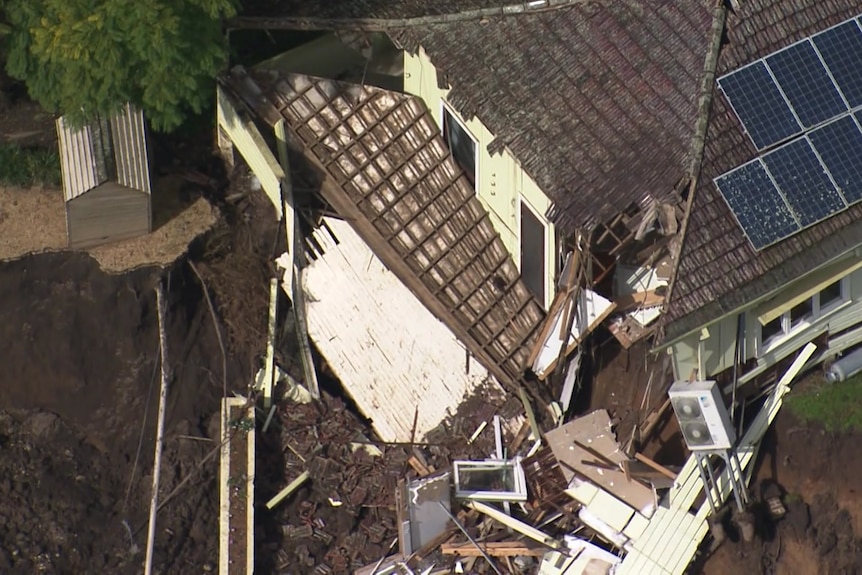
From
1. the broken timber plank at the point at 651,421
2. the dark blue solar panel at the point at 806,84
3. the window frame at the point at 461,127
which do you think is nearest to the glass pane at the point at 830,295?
the broken timber plank at the point at 651,421

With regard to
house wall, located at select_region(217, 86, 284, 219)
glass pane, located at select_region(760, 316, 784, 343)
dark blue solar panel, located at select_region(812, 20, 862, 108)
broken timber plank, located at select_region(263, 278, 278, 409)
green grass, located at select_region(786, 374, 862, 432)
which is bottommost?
green grass, located at select_region(786, 374, 862, 432)

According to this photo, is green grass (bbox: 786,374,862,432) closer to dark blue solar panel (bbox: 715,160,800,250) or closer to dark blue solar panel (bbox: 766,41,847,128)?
dark blue solar panel (bbox: 715,160,800,250)

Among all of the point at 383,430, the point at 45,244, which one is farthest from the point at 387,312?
the point at 45,244

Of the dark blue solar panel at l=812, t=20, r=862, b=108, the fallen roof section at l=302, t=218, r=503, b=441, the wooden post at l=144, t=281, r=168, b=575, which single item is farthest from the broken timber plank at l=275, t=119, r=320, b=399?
the dark blue solar panel at l=812, t=20, r=862, b=108

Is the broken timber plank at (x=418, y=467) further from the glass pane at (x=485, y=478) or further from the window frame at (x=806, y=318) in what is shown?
the window frame at (x=806, y=318)

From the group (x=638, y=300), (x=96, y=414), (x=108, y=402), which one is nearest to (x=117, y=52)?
(x=108, y=402)

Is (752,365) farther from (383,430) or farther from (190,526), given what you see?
(190,526)
